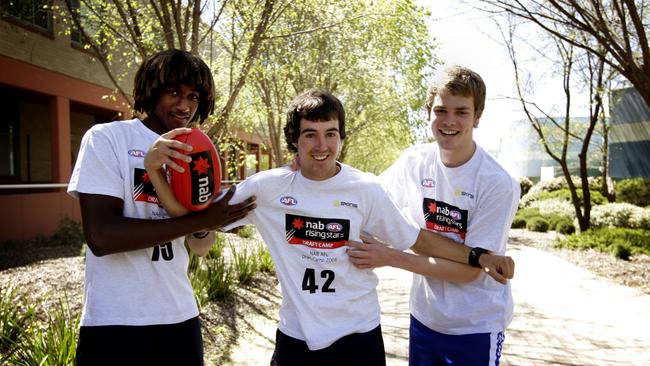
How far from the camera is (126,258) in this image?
201 cm

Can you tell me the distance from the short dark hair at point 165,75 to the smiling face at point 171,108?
0.02 metres

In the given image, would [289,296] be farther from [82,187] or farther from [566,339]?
[566,339]

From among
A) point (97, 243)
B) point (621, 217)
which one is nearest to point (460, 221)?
point (97, 243)

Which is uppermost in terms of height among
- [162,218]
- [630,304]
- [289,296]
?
[162,218]

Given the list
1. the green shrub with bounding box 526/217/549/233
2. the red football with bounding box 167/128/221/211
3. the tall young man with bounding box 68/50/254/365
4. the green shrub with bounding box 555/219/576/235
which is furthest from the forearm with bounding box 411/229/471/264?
the green shrub with bounding box 526/217/549/233

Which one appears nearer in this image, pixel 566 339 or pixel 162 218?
pixel 162 218

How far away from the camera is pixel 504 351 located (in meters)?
5.14

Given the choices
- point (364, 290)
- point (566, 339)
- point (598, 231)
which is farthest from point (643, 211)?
point (364, 290)

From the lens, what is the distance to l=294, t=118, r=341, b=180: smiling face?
2.41 meters

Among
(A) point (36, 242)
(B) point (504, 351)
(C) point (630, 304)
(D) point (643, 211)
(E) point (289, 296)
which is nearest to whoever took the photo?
(E) point (289, 296)

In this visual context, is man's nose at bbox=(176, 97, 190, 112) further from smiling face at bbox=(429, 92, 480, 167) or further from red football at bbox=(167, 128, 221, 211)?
smiling face at bbox=(429, 92, 480, 167)

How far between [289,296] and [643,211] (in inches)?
646

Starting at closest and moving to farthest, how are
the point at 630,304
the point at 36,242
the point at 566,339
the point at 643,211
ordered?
the point at 566,339
the point at 630,304
the point at 36,242
the point at 643,211

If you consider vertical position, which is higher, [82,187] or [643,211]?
[82,187]
